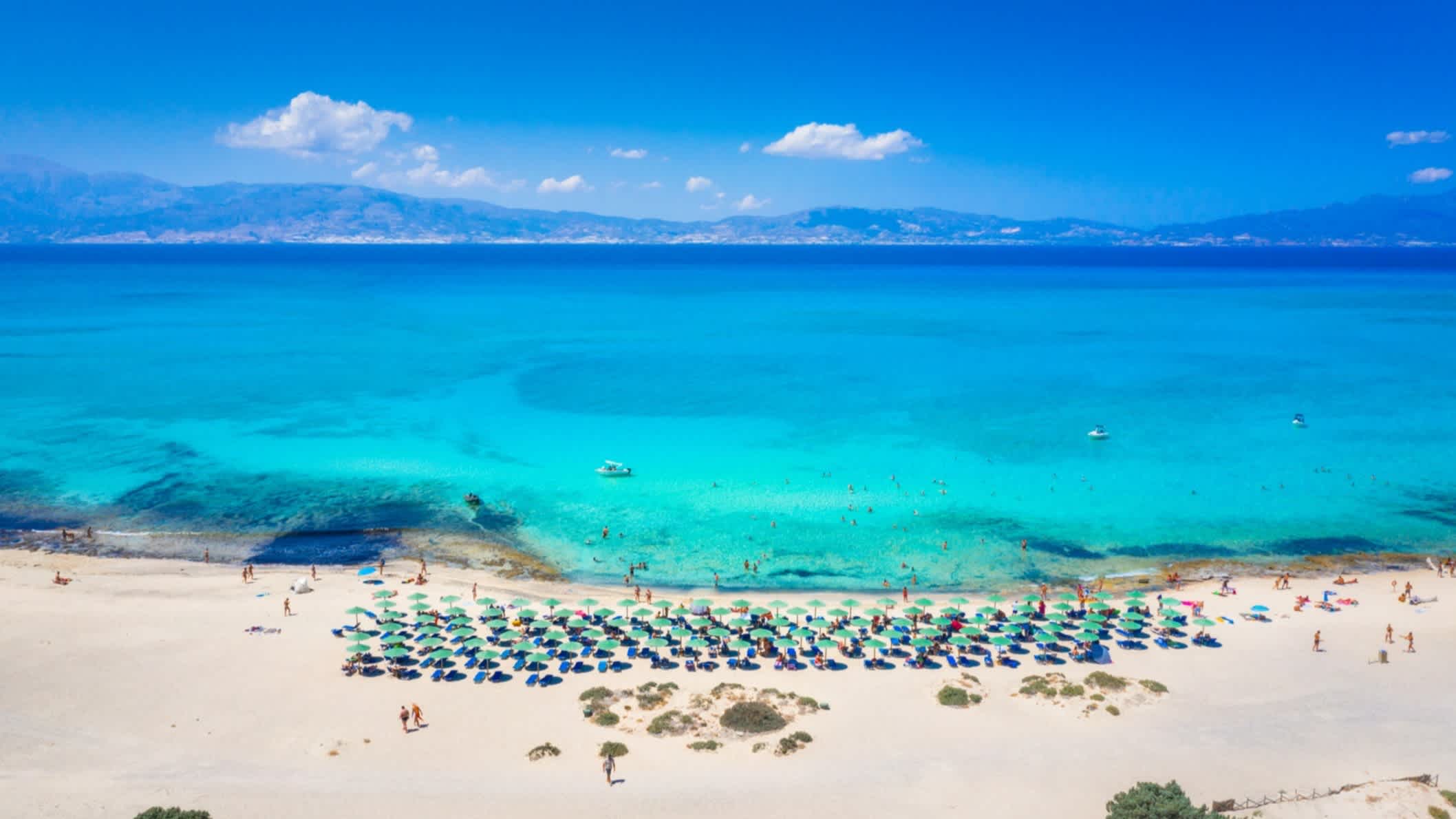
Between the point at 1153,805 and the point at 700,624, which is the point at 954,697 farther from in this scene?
the point at 700,624

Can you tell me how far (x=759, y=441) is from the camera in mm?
65688

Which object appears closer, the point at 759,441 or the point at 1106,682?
the point at 1106,682

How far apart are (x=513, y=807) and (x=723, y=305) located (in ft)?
470

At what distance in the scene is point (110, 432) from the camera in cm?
6644

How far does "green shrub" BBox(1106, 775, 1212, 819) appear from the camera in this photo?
20578mm

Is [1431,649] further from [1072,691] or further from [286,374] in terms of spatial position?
[286,374]

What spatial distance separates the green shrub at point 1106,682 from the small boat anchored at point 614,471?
112ft

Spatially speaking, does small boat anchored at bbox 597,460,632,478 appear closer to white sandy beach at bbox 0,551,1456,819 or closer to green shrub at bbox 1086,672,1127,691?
white sandy beach at bbox 0,551,1456,819

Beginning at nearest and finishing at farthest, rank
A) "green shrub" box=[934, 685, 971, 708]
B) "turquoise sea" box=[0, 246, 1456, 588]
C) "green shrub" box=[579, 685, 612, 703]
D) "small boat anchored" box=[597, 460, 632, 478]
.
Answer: "green shrub" box=[934, 685, 971, 708] < "green shrub" box=[579, 685, 612, 703] < "turquoise sea" box=[0, 246, 1456, 588] < "small boat anchored" box=[597, 460, 632, 478]

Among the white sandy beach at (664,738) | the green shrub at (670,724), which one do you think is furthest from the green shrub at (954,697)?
the green shrub at (670,724)

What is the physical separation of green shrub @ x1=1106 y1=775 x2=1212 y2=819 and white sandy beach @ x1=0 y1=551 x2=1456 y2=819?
78.4 inches

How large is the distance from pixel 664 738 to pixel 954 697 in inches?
413

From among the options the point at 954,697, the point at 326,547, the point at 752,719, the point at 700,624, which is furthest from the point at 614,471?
the point at 954,697

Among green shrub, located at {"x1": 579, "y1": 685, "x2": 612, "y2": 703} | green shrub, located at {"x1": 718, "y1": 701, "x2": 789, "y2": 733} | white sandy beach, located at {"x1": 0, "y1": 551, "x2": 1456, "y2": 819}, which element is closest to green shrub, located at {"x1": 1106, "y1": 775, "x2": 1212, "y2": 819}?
white sandy beach, located at {"x1": 0, "y1": 551, "x2": 1456, "y2": 819}
